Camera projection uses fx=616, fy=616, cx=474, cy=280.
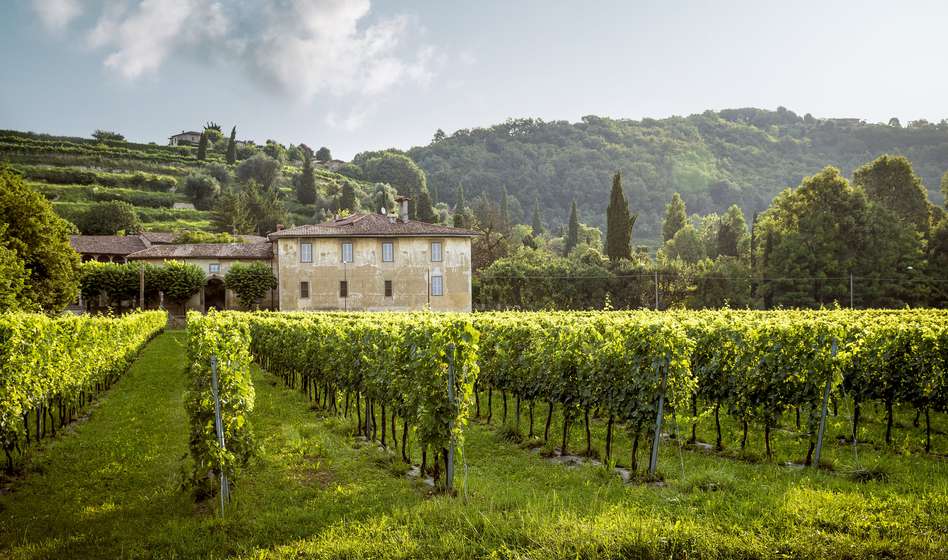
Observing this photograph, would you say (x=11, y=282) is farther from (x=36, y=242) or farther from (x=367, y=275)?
(x=367, y=275)

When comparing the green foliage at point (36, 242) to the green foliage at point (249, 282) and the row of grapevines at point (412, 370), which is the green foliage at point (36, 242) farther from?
the row of grapevines at point (412, 370)

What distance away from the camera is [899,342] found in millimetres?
11547

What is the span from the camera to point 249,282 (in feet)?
155

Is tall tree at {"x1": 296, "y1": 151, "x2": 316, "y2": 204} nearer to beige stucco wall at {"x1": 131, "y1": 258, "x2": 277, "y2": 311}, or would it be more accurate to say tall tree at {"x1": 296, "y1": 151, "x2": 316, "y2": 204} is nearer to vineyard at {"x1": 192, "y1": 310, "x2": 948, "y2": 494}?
beige stucco wall at {"x1": 131, "y1": 258, "x2": 277, "y2": 311}

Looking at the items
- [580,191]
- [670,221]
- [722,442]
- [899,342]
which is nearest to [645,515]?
[722,442]

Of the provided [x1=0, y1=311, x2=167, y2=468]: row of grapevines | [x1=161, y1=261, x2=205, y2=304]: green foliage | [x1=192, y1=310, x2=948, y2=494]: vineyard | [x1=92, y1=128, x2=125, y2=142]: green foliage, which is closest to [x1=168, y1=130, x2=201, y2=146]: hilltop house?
[x1=92, y1=128, x2=125, y2=142]: green foliage

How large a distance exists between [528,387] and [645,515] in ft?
18.3

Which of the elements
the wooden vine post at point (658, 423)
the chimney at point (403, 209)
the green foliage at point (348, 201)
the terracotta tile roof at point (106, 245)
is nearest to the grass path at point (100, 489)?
the wooden vine post at point (658, 423)

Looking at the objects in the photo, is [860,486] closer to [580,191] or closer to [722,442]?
[722,442]

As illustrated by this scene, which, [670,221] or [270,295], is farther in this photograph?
[670,221]

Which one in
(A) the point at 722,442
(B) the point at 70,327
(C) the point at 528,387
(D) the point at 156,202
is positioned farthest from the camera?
(D) the point at 156,202

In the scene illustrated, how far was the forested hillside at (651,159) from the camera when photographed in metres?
125

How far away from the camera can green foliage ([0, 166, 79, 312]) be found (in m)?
28.4

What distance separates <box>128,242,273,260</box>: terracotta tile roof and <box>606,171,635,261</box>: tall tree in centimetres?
2952
